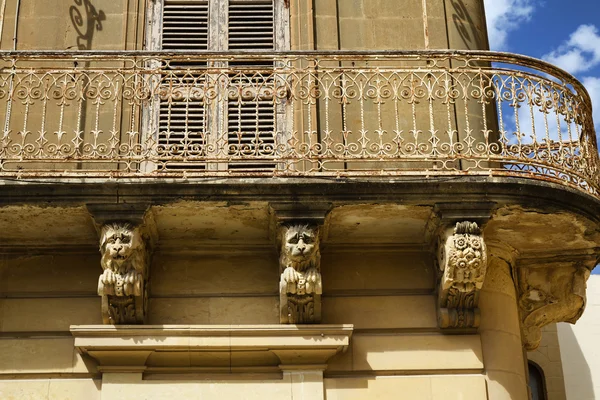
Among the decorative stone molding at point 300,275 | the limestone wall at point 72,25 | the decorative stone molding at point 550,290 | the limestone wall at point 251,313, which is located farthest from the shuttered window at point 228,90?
the decorative stone molding at point 550,290

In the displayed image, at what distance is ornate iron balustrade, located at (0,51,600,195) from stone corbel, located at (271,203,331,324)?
343 millimetres

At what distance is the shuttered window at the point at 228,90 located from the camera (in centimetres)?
1014

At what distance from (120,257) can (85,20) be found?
3003 mm

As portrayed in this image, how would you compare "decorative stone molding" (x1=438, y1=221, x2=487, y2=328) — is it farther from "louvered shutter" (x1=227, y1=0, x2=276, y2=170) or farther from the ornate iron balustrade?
"louvered shutter" (x1=227, y1=0, x2=276, y2=170)

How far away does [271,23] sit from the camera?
11.7m

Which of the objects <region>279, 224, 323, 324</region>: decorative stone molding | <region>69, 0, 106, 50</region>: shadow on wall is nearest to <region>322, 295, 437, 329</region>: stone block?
<region>279, 224, 323, 324</region>: decorative stone molding

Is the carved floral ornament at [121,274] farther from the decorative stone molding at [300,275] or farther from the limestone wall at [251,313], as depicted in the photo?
the decorative stone molding at [300,275]

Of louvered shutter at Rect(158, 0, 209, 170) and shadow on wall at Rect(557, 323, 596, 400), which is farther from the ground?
louvered shutter at Rect(158, 0, 209, 170)

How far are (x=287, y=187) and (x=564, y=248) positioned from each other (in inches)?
113

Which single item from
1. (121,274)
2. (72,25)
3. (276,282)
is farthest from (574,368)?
(72,25)

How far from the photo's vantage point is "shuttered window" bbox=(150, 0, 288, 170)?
33.3 ft

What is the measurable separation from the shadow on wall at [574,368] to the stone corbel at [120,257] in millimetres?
8665

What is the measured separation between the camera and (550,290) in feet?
36.1

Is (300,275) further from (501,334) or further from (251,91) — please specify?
(251,91)
